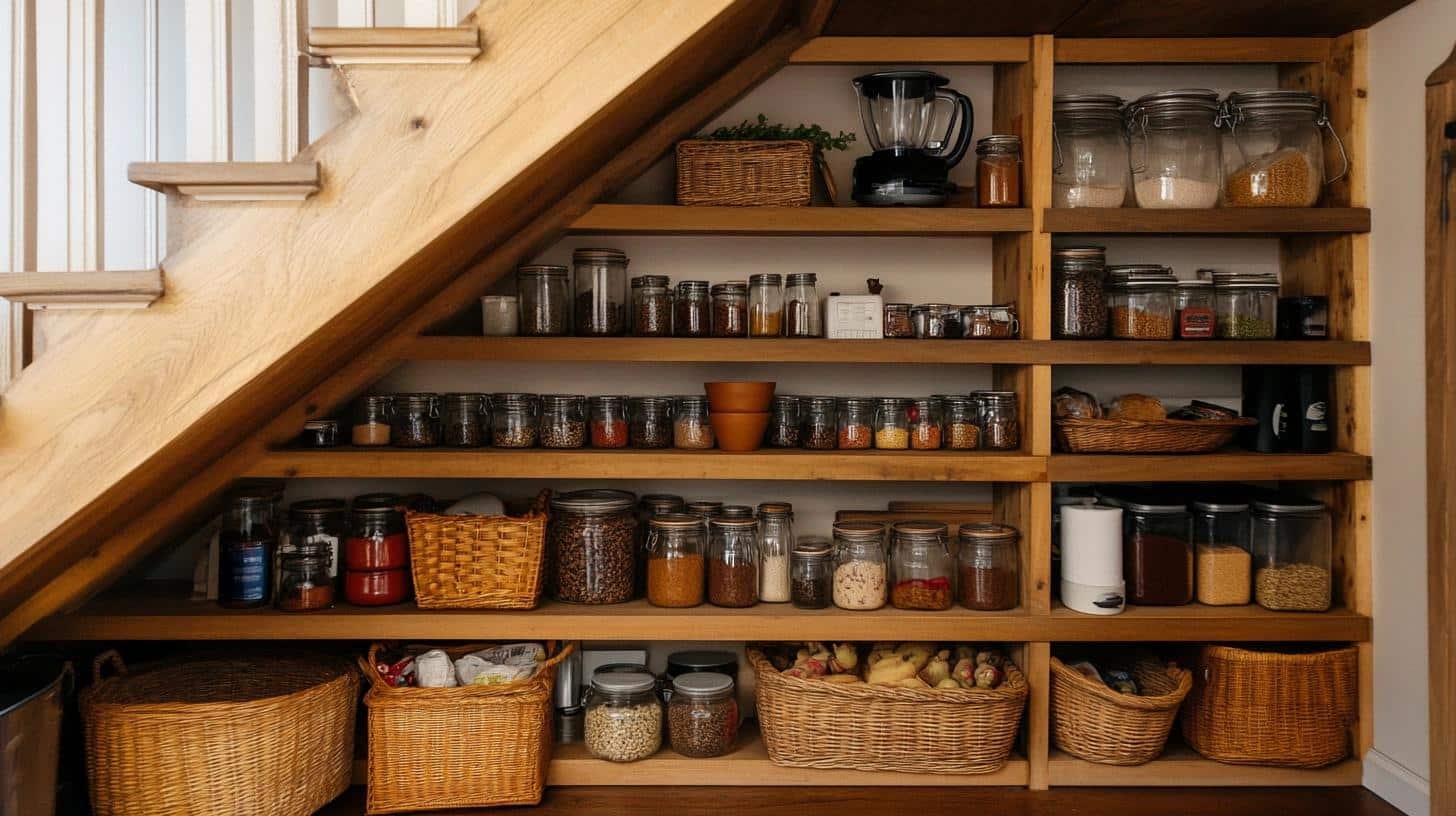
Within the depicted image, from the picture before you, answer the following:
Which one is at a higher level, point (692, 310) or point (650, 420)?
point (692, 310)

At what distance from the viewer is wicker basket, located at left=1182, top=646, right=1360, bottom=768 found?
98.1 inches

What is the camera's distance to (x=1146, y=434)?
2518 millimetres

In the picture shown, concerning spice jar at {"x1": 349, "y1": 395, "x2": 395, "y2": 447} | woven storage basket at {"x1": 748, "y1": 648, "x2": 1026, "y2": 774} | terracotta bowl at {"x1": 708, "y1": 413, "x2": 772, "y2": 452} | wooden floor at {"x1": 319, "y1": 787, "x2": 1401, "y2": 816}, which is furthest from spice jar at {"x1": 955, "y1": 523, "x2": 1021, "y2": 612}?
spice jar at {"x1": 349, "y1": 395, "x2": 395, "y2": 447}

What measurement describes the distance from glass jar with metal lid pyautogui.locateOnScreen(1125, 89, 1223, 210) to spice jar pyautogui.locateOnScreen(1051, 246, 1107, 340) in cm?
19

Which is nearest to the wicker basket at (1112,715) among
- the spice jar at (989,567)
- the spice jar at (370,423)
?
the spice jar at (989,567)

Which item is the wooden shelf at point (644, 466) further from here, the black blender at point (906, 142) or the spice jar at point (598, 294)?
the black blender at point (906, 142)

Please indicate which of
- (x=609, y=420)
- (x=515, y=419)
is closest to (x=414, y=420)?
(x=515, y=419)

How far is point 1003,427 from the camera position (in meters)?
2.61

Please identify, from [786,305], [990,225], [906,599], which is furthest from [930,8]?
[906,599]

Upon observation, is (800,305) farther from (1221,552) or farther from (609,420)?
(1221,552)

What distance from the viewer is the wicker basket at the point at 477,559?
8.20 ft

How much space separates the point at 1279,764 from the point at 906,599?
0.96 metres

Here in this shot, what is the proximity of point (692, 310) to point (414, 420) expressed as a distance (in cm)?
74

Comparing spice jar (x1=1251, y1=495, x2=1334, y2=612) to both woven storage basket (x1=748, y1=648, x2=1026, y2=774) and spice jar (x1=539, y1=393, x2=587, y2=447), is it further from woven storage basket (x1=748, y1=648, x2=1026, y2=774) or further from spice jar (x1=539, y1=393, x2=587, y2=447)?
spice jar (x1=539, y1=393, x2=587, y2=447)
